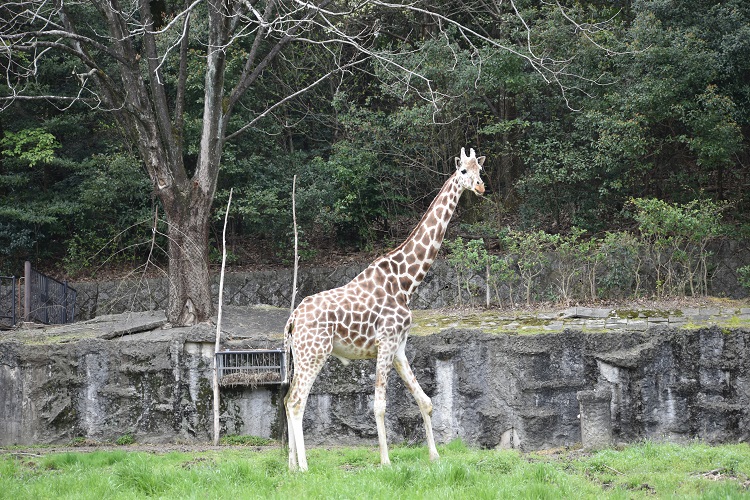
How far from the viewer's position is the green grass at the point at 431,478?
314 inches

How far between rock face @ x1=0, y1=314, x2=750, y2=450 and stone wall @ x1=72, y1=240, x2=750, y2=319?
5480mm

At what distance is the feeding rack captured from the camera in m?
13.3

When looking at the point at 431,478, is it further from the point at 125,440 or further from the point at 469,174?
the point at 125,440

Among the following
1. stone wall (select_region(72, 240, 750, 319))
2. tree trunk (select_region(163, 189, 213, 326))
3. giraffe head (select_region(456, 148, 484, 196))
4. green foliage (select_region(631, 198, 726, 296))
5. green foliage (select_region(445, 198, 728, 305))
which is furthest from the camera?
stone wall (select_region(72, 240, 750, 319))

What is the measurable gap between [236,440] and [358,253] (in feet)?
33.7

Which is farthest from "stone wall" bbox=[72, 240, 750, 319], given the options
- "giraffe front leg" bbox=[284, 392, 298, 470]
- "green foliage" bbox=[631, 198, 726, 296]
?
"giraffe front leg" bbox=[284, 392, 298, 470]

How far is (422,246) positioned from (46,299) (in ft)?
38.3

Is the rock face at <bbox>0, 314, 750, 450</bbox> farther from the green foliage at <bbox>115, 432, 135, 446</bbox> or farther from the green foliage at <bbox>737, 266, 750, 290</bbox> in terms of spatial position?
the green foliage at <bbox>737, 266, 750, 290</bbox>

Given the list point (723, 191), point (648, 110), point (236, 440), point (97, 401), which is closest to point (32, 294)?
point (97, 401)

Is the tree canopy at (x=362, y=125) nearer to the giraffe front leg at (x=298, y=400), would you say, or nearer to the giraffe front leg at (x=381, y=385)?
the giraffe front leg at (x=298, y=400)

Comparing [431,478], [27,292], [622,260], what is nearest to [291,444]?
[431,478]

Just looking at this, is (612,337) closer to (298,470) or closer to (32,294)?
(298,470)

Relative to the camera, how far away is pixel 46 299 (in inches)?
747

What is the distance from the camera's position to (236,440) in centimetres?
1374
